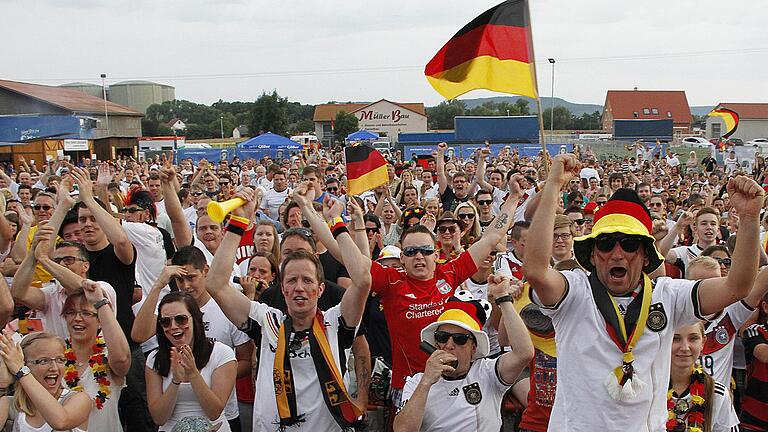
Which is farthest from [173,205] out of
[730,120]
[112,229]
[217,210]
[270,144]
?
[270,144]

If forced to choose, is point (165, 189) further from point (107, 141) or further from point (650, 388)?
point (107, 141)

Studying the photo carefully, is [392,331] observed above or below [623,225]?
below

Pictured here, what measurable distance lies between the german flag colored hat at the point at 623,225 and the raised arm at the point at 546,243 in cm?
23

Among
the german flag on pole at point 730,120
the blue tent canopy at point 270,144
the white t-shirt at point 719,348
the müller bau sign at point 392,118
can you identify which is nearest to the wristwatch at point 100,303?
the white t-shirt at point 719,348

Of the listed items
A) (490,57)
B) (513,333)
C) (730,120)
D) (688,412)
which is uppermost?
(490,57)

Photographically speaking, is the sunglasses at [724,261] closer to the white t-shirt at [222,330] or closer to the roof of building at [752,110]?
the white t-shirt at [222,330]

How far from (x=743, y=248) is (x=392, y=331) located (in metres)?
2.37

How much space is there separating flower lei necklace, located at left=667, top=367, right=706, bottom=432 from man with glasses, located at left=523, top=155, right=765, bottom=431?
926 millimetres

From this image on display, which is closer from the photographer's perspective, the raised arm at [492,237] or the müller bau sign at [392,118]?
the raised arm at [492,237]

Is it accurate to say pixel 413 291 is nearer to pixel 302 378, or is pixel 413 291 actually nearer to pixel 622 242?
pixel 302 378

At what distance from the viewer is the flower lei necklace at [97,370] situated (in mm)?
4364

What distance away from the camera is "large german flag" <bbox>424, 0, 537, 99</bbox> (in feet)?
18.3

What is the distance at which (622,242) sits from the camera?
3.07 m

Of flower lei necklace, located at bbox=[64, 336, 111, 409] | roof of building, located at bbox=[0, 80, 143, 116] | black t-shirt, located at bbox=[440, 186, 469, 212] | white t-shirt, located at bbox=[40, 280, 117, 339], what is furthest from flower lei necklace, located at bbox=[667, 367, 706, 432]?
roof of building, located at bbox=[0, 80, 143, 116]
